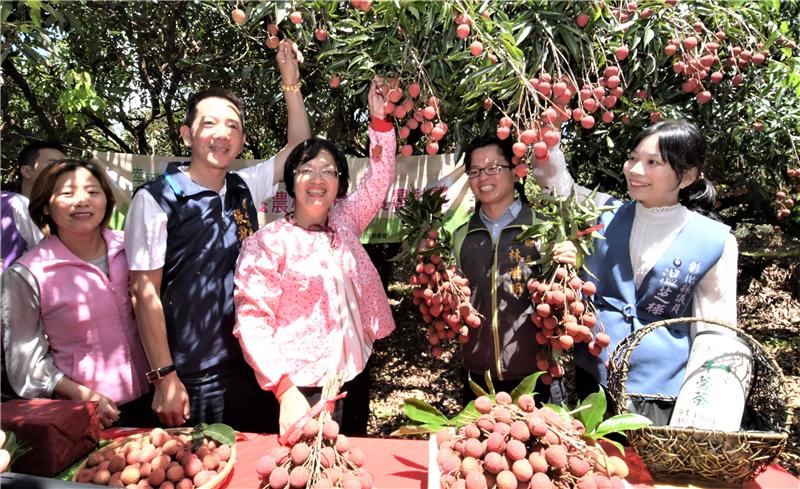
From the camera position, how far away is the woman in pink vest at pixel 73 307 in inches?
55.1

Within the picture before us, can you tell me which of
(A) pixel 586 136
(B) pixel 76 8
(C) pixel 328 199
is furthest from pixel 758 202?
(B) pixel 76 8

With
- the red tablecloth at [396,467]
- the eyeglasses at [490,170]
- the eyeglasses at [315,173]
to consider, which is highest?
the eyeglasses at [490,170]

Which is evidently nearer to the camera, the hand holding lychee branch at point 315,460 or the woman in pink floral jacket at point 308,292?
the hand holding lychee branch at point 315,460

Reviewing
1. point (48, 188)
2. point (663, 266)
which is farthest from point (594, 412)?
point (48, 188)

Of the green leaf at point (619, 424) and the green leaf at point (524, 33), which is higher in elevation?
the green leaf at point (524, 33)

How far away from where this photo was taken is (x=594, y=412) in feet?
3.36

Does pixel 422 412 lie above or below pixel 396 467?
above

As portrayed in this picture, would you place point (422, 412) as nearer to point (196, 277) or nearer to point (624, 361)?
point (624, 361)

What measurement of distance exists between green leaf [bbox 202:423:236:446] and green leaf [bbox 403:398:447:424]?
1.42ft

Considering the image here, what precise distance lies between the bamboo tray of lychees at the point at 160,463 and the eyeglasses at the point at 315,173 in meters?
0.76

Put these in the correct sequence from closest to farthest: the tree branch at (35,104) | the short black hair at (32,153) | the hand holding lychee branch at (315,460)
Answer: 1. the hand holding lychee branch at (315,460)
2. the short black hair at (32,153)
3. the tree branch at (35,104)

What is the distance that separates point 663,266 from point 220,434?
1.24m

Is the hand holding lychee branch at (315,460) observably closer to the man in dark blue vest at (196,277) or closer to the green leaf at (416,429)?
the green leaf at (416,429)

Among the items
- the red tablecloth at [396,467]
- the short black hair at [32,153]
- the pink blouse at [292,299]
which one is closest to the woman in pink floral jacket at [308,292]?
the pink blouse at [292,299]
